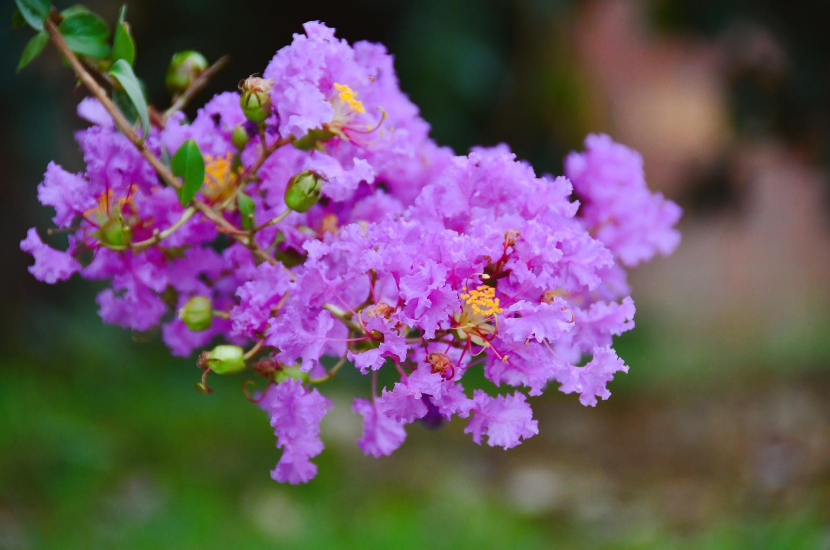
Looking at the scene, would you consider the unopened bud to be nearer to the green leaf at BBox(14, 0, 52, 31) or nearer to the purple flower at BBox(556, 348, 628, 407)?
the purple flower at BBox(556, 348, 628, 407)

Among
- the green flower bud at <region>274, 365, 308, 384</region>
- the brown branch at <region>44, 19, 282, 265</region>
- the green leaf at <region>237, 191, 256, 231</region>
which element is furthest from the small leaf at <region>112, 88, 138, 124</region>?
the green flower bud at <region>274, 365, 308, 384</region>

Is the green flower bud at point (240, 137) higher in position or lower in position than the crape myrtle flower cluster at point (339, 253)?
higher

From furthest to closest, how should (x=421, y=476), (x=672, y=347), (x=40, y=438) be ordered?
(x=672, y=347), (x=421, y=476), (x=40, y=438)

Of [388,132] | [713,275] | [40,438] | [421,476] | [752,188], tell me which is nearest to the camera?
[388,132]

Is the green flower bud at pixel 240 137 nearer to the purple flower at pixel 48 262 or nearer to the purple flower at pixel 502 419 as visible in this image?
the purple flower at pixel 48 262

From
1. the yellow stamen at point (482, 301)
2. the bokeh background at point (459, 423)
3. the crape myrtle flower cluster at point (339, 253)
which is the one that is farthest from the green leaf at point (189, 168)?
the bokeh background at point (459, 423)

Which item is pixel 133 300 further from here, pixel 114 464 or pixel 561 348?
pixel 114 464

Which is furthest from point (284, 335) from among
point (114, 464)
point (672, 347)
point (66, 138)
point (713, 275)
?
point (713, 275)
